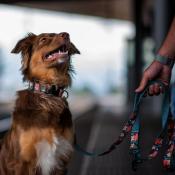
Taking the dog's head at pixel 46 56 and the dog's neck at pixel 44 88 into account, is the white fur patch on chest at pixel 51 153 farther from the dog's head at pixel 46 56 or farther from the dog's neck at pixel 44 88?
the dog's head at pixel 46 56

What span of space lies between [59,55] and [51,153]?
931 mm

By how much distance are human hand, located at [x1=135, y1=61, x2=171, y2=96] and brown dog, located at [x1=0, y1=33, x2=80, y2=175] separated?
2.54 feet

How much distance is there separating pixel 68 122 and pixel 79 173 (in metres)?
2.82

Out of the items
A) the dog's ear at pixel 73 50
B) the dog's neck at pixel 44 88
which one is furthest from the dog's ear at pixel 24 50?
the dog's ear at pixel 73 50

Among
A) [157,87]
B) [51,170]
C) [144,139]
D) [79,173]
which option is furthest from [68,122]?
[144,139]

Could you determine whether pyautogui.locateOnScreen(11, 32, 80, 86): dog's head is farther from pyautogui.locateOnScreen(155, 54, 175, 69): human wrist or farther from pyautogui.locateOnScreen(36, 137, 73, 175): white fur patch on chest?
pyautogui.locateOnScreen(155, 54, 175, 69): human wrist

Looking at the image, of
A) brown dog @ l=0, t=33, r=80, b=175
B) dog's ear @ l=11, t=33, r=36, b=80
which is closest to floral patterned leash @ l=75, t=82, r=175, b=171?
brown dog @ l=0, t=33, r=80, b=175

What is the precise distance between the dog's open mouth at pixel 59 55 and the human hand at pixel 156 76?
769 mm

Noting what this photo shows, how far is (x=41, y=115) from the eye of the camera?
20.2ft

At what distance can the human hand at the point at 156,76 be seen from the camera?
605cm

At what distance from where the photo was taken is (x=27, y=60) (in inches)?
248

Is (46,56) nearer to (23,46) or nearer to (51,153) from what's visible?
(23,46)

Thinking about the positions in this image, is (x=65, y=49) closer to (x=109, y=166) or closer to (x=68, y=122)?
(x=68, y=122)

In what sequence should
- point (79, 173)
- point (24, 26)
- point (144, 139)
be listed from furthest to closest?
point (24, 26), point (144, 139), point (79, 173)
